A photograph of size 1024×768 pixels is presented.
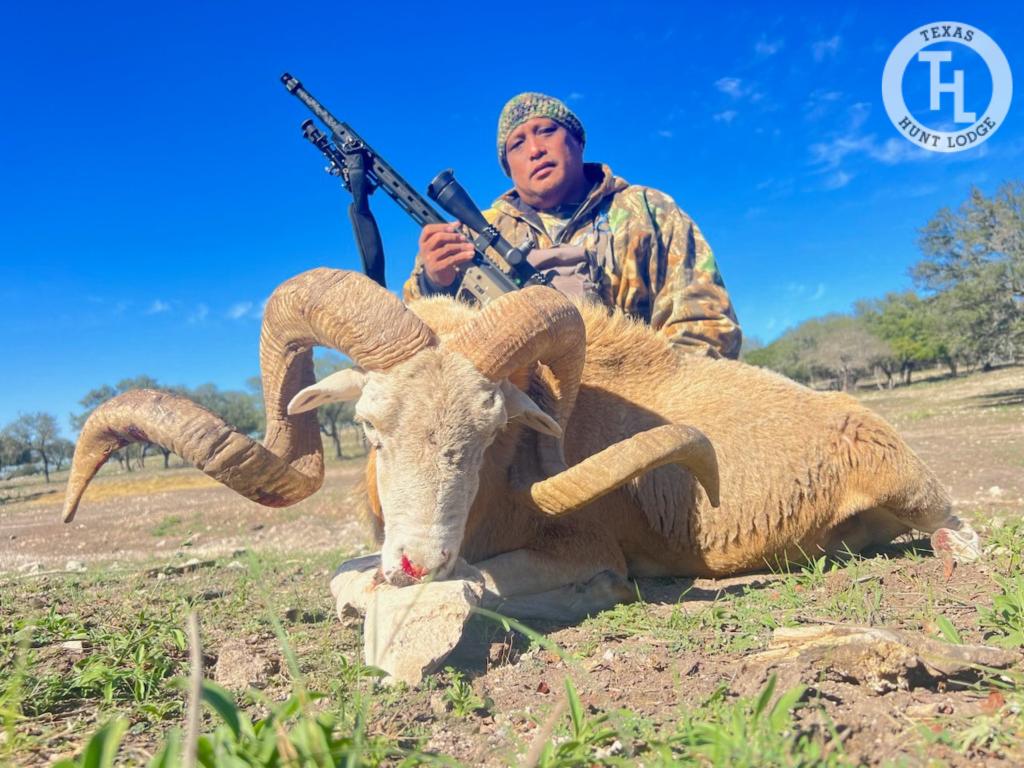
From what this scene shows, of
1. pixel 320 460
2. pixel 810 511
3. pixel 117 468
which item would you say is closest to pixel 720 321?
pixel 810 511

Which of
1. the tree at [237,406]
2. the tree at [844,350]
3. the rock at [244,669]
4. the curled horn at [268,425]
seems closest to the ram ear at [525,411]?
the curled horn at [268,425]

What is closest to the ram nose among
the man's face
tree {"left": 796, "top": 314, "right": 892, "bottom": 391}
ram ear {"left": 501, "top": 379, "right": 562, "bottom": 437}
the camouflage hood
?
ram ear {"left": 501, "top": 379, "right": 562, "bottom": 437}

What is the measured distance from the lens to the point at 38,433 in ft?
235

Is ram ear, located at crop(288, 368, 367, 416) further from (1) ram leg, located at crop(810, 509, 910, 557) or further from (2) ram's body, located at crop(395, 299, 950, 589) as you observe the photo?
(1) ram leg, located at crop(810, 509, 910, 557)

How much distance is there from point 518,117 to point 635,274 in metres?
2.48

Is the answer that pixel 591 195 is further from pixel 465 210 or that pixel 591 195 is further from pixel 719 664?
pixel 719 664

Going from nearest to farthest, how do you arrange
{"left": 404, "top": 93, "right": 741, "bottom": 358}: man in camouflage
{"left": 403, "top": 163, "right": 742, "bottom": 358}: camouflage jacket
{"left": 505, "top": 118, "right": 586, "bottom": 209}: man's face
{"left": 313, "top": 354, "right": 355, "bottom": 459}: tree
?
{"left": 404, "top": 93, "right": 741, "bottom": 358}: man in camouflage, {"left": 403, "top": 163, "right": 742, "bottom": 358}: camouflage jacket, {"left": 505, "top": 118, "right": 586, "bottom": 209}: man's face, {"left": 313, "top": 354, "right": 355, "bottom": 459}: tree

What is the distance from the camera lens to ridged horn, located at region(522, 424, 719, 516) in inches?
143

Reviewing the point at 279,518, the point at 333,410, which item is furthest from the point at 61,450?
the point at 279,518

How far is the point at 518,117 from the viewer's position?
7918 millimetres

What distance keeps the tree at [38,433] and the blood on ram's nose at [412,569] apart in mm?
82665

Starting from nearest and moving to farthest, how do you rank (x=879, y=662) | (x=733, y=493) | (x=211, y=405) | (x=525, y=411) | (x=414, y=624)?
(x=879, y=662) < (x=414, y=624) < (x=525, y=411) < (x=733, y=493) < (x=211, y=405)

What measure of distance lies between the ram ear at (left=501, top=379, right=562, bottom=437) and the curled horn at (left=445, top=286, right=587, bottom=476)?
8.1 inches

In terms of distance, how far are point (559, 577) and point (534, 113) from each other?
18.9 feet
